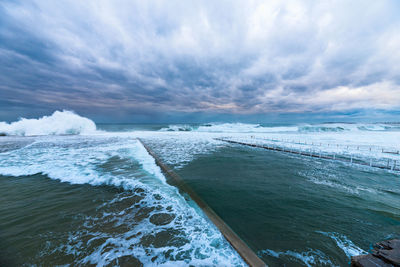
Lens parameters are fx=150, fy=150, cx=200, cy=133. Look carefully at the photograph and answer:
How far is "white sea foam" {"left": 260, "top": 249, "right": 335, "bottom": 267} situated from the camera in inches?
110

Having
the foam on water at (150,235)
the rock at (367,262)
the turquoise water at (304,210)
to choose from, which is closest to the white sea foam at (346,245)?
the turquoise water at (304,210)

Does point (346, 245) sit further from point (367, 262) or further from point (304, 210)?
point (304, 210)

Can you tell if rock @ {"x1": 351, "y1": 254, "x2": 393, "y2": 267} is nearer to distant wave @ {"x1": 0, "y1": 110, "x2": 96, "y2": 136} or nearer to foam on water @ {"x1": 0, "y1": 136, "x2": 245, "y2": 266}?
foam on water @ {"x1": 0, "y1": 136, "x2": 245, "y2": 266}

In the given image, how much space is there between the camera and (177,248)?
314cm

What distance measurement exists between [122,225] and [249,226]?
3.21m

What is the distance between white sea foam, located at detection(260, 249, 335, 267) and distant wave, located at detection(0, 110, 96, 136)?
175ft

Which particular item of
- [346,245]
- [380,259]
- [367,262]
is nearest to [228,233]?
[367,262]

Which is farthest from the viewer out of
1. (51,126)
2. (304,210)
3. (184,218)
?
(51,126)

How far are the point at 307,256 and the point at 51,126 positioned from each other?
57399mm

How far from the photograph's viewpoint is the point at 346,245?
10.6ft

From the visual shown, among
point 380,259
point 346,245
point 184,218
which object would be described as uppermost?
point 380,259

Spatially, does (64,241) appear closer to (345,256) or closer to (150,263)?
(150,263)

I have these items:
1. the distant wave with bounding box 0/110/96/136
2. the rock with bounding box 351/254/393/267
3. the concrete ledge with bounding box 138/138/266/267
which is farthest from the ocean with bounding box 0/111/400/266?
the distant wave with bounding box 0/110/96/136

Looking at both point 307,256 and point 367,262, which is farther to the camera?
point 307,256
